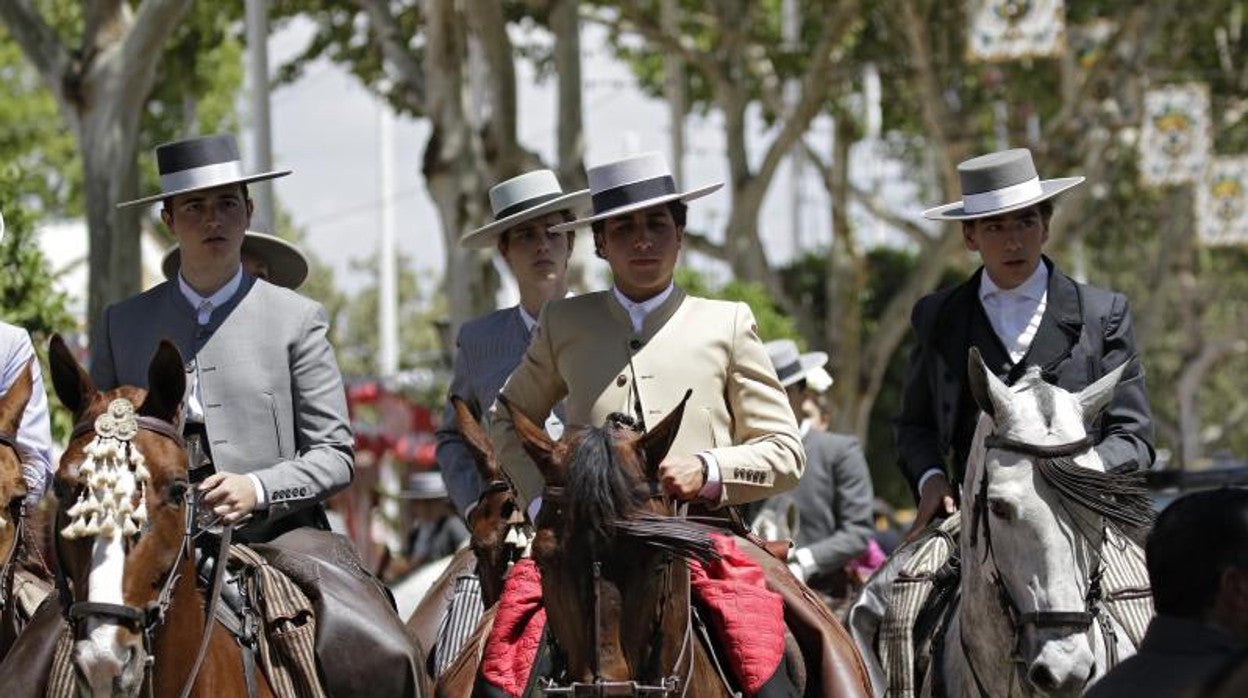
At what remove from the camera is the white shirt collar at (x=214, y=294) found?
8492 millimetres

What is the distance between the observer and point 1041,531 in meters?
7.94

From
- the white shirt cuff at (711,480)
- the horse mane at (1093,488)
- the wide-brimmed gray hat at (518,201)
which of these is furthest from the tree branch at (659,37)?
the white shirt cuff at (711,480)

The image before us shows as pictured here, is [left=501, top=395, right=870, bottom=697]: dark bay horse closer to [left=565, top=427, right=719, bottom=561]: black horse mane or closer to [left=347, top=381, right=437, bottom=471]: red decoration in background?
[left=565, top=427, right=719, bottom=561]: black horse mane

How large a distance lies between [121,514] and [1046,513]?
9.86ft

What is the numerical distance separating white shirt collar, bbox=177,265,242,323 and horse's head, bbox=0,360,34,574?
0.68 m

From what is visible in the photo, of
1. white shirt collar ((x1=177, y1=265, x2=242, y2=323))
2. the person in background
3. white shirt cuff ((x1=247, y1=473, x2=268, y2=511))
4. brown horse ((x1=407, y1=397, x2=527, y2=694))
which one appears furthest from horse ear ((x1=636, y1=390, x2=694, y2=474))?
brown horse ((x1=407, y1=397, x2=527, y2=694))

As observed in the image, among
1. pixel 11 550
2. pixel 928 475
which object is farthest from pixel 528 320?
pixel 11 550

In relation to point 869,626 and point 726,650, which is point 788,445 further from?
point 869,626

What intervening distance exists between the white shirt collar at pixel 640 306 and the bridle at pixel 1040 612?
3.92ft

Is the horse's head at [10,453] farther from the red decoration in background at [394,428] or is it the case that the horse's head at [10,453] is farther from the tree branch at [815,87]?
the red decoration in background at [394,428]

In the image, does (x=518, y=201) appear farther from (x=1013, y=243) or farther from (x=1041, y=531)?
(x=1041, y=531)

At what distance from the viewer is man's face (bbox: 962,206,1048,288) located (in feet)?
30.2

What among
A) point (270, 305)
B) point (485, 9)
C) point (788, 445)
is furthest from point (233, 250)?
point (485, 9)

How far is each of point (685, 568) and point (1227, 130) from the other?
34279 millimetres
